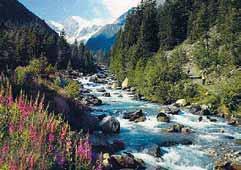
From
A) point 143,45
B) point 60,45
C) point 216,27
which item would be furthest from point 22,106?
point 60,45

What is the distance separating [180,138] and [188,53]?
46537 mm

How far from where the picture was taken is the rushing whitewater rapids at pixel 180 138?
2411 centimetres

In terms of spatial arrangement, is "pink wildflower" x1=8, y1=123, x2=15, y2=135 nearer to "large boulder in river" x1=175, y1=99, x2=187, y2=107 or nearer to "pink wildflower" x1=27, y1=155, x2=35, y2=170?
"pink wildflower" x1=27, y1=155, x2=35, y2=170

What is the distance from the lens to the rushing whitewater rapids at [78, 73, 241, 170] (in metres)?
24.1

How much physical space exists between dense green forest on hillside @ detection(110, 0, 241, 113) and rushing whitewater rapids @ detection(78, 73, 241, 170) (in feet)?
31.0

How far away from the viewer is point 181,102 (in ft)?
167

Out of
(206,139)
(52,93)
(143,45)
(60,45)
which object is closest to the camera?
(52,93)

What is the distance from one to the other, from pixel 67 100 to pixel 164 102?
25788 mm

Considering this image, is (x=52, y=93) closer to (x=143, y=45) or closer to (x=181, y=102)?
(x=181, y=102)

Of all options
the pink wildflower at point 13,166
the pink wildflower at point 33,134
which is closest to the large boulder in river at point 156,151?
the pink wildflower at point 33,134

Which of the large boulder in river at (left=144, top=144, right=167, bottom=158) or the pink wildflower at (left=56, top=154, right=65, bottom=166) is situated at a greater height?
the pink wildflower at (left=56, top=154, right=65, bottom=166)

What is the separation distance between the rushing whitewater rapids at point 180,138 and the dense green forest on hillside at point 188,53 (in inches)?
372

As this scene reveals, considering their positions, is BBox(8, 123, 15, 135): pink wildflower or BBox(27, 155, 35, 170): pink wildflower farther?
BBox(8, 123, 15, 135): pink wildflower

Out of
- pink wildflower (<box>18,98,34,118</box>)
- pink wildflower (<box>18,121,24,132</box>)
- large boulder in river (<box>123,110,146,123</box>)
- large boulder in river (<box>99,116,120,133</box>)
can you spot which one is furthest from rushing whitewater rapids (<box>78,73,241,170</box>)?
pink wildflower (<box>18,121,24,132</box>)
